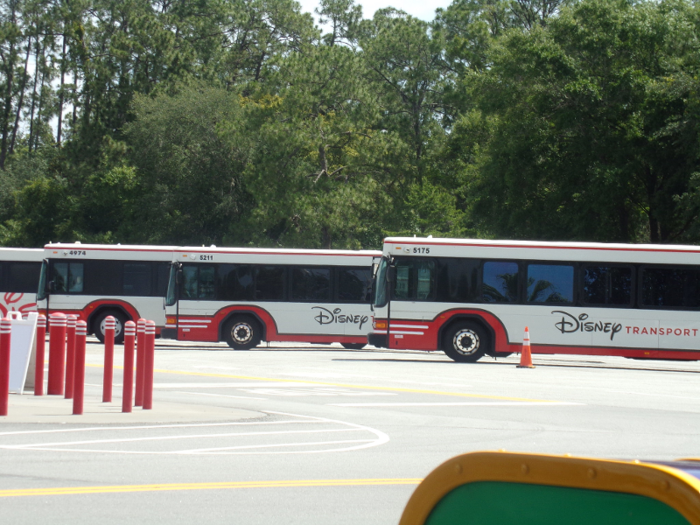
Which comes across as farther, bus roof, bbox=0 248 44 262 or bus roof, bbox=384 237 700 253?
bus roof, bbox=0 248 44 262

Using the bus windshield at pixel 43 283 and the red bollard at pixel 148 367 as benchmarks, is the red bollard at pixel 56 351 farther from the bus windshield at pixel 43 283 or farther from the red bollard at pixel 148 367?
the bus windshield at pixel 43 283

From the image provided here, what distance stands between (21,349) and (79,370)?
2.43 m

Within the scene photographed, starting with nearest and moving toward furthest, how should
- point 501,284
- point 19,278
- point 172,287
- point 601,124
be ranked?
point 501,284
point 172,287
point 19,278
point 601,124

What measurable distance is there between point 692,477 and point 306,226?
45085 millimetres

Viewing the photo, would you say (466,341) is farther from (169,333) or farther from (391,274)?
(169,333)

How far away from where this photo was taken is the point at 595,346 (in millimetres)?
22438

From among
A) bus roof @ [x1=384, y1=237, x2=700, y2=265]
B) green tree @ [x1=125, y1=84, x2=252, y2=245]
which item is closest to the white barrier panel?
bus roof @ [x1=384, y1=237, x2=700, y2=265]

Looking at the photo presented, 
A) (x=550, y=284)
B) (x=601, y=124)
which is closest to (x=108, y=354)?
(x=550, y=284)

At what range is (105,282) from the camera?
28062 millimetres

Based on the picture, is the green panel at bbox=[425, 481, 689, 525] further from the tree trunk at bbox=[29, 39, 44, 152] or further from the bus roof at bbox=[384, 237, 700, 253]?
the tree trunk at bbox=[29, 39, 44, 152]

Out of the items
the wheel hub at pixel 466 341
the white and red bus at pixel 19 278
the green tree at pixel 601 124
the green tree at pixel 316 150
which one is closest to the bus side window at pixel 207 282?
the white and red bus at pixel 19 278

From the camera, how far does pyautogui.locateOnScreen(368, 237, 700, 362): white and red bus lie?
73.1 feet

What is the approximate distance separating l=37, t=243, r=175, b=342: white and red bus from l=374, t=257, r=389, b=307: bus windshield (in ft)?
25.7

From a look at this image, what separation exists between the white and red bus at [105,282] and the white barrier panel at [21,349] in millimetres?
14839
